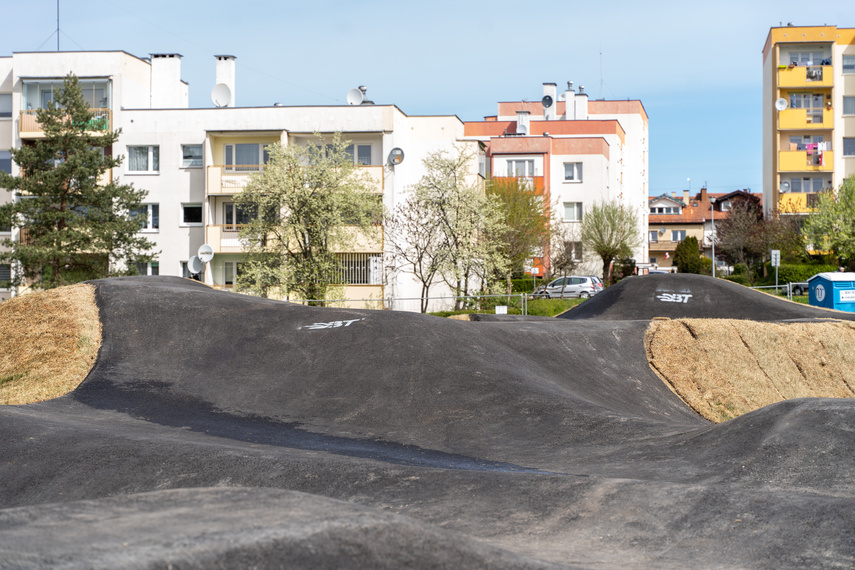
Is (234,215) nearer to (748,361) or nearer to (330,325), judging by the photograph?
(330,325)

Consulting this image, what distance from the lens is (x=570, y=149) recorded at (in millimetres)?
64562

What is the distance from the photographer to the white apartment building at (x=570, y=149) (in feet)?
204

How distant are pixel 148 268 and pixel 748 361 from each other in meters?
32.6

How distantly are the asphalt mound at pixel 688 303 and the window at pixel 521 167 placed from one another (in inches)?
1258

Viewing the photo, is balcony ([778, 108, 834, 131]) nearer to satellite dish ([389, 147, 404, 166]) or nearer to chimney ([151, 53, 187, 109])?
satellite dish ([389, 147, 404, 166])

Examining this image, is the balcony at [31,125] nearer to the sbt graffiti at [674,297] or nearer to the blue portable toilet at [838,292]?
the sbt graffiti at [674,297]

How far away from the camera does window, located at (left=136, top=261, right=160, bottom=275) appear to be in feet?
144

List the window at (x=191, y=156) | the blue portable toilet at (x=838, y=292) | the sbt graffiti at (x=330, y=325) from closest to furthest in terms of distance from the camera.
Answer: the sbt graffiti at (x=330, y=325)
the blue portable toilet at (x=838, y=292)
the window at (x=191, y=156)

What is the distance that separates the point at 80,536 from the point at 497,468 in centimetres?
654

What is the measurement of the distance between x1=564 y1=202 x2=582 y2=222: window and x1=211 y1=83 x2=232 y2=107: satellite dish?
29630 mm

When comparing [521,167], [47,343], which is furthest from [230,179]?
[47,343]

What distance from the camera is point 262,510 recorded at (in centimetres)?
426

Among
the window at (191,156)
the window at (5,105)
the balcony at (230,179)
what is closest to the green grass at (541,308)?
the balcony at (230,179)

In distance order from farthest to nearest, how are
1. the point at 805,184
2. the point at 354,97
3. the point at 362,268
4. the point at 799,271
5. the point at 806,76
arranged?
the point at 805,184
the point at 806,76
the point at 799,271
the point at 354,97
the point at 362,268
